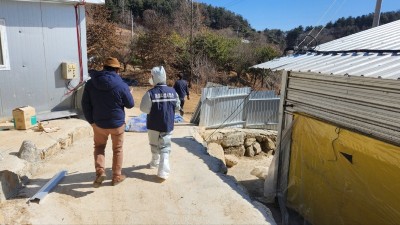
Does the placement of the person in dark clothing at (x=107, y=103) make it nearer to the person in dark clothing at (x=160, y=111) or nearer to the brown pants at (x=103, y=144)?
the brown pants at (x=103, y=144)

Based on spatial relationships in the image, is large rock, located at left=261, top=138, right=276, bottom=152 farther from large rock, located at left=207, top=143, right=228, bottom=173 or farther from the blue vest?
the blue vest

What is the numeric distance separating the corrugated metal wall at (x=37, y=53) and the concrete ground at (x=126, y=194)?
1.23m

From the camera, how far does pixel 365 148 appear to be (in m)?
4.49

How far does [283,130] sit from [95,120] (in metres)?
3.54

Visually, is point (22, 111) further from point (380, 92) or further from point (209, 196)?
point (380, 92)

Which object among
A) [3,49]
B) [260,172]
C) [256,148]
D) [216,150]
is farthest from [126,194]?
[256,148]

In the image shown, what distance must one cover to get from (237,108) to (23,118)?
6.05 m

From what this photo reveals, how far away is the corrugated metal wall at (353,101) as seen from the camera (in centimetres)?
407

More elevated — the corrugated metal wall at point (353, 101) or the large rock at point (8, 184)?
the corrugated metal wall at point (353, 101)

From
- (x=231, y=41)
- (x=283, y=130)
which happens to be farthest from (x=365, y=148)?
(x=231, y=41)

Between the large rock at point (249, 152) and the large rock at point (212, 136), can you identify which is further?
the large rock at point (249, 152)

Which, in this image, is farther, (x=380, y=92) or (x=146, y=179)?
(x=146, y=179)

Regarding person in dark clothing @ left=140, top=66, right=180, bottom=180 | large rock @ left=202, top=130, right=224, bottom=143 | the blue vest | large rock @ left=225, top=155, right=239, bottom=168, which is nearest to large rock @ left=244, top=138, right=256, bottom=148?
large rock @ left=225, top=155, right=239, bottom=168

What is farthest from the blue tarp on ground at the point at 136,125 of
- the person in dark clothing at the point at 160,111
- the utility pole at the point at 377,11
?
the utility pole at the point at 377,11
